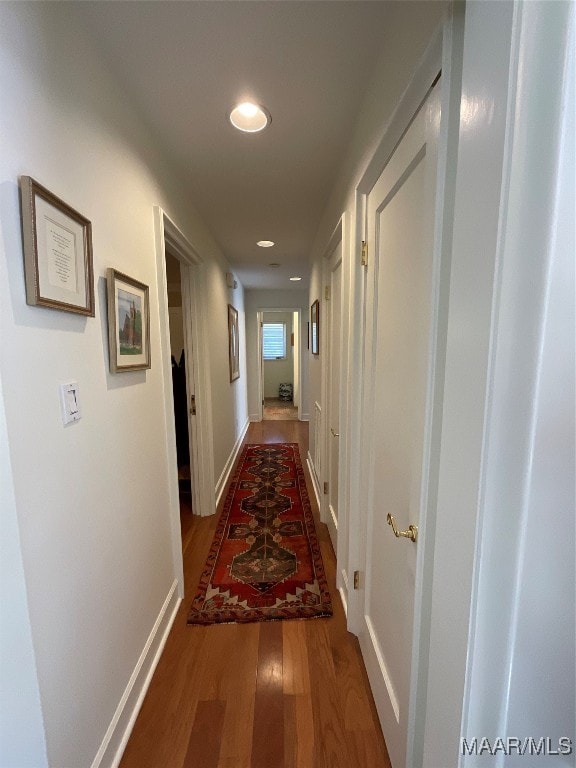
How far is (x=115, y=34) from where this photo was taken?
3.25 ft

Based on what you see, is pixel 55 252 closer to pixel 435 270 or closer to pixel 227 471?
pixel 435 270

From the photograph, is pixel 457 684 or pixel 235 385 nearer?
pixel 457 684

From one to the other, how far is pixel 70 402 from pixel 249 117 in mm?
1371

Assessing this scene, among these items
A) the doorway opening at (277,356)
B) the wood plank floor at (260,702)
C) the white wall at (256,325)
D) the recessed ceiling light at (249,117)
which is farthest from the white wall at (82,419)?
the doorway opening at (277,356)

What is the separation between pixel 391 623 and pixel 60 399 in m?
1.29

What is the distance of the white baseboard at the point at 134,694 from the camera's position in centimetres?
103

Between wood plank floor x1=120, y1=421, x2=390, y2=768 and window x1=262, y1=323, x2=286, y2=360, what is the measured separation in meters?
6.76

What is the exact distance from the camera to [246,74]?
113 centimetres

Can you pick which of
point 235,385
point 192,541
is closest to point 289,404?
point 235,385

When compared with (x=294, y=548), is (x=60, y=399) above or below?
above

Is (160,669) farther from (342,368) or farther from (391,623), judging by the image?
(342,368)

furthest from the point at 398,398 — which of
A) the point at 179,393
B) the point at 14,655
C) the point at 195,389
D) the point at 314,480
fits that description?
the point at 179,393

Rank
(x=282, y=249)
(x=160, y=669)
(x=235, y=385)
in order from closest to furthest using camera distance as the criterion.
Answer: (x=160, y=669)
(x=282, y=249)
(x=235, y=385)

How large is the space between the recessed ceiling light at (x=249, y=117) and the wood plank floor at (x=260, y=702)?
2406 millimetres
